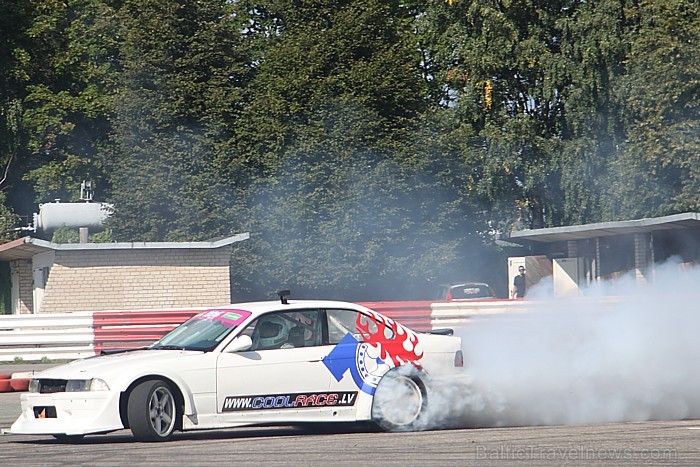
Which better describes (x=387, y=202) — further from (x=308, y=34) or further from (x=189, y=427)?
(x=189, y=427)

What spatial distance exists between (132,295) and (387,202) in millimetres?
11688

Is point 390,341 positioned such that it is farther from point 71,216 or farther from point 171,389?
point 71,216

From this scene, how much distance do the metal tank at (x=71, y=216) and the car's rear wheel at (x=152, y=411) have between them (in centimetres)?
2885

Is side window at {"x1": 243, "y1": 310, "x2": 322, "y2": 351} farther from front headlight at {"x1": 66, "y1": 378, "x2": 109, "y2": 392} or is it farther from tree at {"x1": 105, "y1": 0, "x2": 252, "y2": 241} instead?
tree at {"x1": 105, "y1": 0, "x2": 252, "y2": 241}

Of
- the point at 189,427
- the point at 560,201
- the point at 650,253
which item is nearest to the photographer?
the point at 189,427

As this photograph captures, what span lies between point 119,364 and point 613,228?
1857cm

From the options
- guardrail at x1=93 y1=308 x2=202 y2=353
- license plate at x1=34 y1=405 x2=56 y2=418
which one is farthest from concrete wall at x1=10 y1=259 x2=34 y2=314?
license plate at x1=34 y1=405 x2=56 y2=418

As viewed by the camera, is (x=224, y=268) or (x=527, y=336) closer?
(x=527, y=336)

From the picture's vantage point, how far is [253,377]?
9914mm

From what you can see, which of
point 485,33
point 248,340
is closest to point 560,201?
point 485,33

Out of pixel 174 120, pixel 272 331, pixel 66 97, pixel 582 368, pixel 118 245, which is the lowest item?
pixel 582 368

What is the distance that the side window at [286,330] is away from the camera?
10219mm

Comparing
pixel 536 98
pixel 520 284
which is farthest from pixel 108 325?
pixel 536 98

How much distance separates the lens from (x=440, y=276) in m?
38.0
